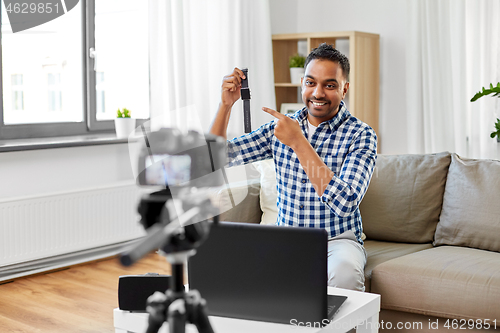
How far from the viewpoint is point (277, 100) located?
4242mm

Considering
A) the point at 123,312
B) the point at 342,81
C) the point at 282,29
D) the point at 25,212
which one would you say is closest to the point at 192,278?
the point at 123,312

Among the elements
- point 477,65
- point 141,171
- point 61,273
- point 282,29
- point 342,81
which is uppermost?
point 282,29

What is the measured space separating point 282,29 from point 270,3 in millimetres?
229

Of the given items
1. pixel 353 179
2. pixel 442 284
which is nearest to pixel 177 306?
pixel 353 179

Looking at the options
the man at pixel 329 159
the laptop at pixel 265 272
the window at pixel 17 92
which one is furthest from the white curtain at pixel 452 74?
the laptop at pixel 265 272

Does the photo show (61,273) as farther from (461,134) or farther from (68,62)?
(461,134)

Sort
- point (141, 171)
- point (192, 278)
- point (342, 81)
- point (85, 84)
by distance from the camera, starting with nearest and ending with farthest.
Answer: point (141, 171) < point (192, 278) < point (342, 81) < point (85, 84)

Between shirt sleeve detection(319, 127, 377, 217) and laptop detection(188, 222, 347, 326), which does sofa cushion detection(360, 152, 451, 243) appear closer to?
shirt sleeve detection(319, 127, 377, 217)

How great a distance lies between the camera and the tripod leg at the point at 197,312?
24.6 inches

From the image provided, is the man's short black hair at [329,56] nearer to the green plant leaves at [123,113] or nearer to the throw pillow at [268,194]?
the throw pillow at [268,194]

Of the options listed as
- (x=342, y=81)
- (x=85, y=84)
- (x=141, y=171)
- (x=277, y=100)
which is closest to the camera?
(x=141, y=171)

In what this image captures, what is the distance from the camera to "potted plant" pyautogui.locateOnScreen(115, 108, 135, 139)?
352cm

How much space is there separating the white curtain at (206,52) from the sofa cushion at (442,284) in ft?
5.69

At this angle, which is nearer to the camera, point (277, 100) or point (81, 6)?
point (81, 6)
